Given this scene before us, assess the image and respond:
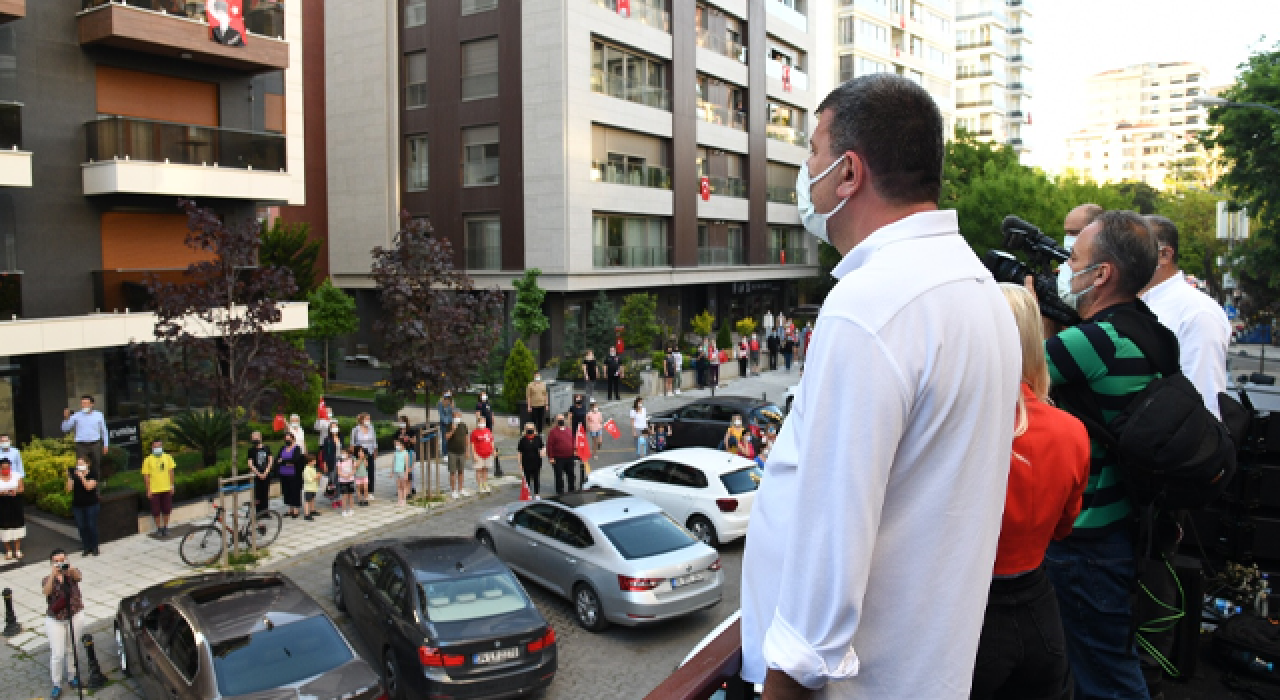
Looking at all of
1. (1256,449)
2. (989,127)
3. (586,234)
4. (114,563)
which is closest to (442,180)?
(586,234)

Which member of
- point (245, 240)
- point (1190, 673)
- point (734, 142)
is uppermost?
point (734, 142)

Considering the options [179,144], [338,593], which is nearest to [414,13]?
[179,144]

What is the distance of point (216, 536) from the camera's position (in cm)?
1622

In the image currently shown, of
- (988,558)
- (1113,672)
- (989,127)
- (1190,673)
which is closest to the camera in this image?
(988,558)

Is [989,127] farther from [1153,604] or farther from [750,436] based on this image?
[1153,604]

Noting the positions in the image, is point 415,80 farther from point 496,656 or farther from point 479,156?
point 496,656

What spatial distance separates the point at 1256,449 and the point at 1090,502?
2.69 meters

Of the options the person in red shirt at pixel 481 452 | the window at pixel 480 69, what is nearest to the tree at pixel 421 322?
the person in red shirt at pixel 481 452

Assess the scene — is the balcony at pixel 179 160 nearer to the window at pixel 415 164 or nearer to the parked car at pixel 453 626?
the parked car at pixel 453 626

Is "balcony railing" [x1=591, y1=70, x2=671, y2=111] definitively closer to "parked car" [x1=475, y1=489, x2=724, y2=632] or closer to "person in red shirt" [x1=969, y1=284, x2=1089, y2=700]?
"parked car" [x1=475, y1=489, x2=724, y2=632]

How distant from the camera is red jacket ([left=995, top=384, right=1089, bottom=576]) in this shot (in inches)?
102

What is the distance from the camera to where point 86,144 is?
2186 cm

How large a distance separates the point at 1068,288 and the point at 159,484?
55.1 feet

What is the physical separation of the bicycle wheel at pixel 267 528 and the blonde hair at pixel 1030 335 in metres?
16.0
